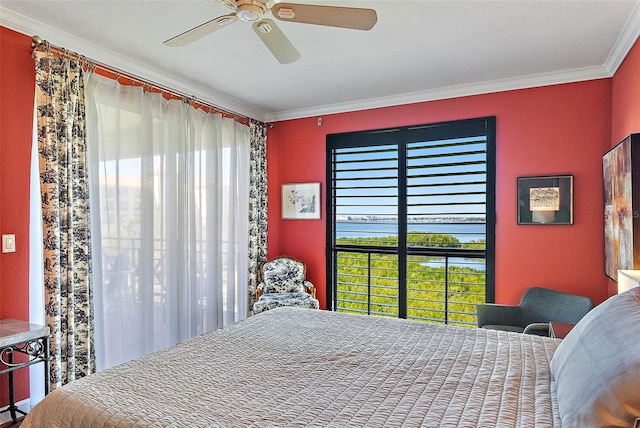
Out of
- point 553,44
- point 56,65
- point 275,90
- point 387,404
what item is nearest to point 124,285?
point 56,65

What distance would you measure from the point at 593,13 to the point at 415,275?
8.59 ft

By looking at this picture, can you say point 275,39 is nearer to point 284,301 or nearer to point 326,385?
point 326,385

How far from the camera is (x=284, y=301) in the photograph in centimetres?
406

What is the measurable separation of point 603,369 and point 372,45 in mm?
2432

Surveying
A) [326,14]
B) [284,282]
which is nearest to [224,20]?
[326,14]

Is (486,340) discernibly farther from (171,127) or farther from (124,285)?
(171,127)

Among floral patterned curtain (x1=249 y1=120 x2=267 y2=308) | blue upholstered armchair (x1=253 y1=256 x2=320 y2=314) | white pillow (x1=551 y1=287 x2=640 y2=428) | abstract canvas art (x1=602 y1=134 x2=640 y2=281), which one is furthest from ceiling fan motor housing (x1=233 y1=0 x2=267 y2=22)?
blue upholstered armchair (x1=253 y1=256 x2=320 y2=314)

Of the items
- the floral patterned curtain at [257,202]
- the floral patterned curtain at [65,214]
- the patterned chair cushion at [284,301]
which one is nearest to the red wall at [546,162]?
the floral patterned curtain at [257,202]

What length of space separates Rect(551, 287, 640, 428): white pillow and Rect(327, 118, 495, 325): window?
2.32m

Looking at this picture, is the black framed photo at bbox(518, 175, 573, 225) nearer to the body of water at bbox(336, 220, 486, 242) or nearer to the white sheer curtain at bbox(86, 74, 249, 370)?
the body of water at bbox(336, 220, 486, 242)

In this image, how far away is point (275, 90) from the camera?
3904 mm

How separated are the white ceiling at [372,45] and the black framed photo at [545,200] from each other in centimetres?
88

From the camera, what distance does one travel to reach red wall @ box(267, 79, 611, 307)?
3.32 m

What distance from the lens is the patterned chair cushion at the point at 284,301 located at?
4.04m
